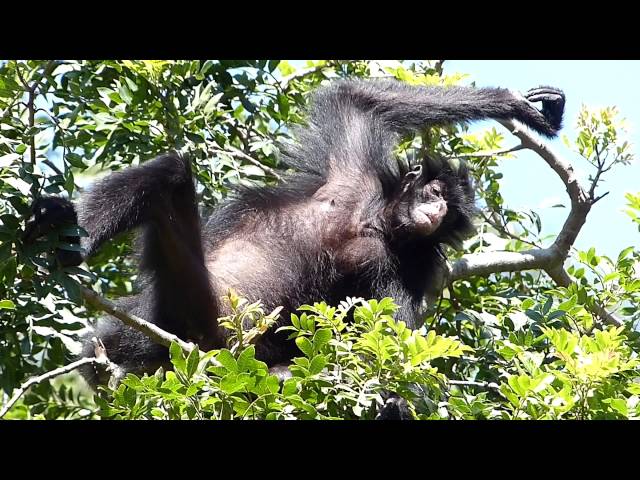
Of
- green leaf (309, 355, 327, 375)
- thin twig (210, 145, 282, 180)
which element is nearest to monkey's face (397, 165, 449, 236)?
thin twig (210, 145, 282, 180)

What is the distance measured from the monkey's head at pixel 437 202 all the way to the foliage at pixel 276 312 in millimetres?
174

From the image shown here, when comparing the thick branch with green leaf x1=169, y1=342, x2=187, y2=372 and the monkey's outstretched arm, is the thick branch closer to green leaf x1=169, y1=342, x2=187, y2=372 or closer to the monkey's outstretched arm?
the monkey's outstretched arm

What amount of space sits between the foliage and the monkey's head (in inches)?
6.8

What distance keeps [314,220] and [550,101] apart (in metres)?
2.37

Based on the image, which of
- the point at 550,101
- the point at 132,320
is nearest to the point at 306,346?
the point at 132,320

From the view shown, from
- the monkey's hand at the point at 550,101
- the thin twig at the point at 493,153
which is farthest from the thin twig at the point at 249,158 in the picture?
the monkey's hand at the point at 550,101

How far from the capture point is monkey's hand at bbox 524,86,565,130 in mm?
6875

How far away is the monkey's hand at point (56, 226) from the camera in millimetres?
4496

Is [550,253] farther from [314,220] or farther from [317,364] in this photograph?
[317,364]

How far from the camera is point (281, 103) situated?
22.5 ft

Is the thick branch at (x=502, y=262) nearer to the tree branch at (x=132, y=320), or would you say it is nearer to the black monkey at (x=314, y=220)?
the black monkey at (x=314, y=220)

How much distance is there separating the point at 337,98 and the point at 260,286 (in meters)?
1.92
